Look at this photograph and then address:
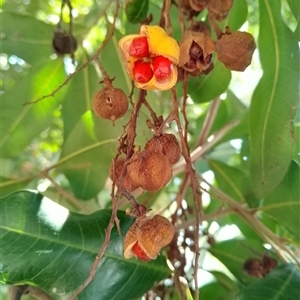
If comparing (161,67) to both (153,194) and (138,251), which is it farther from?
(153,194)

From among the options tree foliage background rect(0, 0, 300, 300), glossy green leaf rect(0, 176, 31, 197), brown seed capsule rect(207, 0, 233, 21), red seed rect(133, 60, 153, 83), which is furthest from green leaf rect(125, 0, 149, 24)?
glossy green leaf rect(0, 176, 31, 197)

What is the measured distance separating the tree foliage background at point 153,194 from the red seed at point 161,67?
0.07 m

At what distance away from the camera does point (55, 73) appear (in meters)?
0.98

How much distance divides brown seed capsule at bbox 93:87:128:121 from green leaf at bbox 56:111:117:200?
0.21 metres

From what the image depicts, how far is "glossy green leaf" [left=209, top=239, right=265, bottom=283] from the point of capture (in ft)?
2.99

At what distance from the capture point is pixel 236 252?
3.07 ft

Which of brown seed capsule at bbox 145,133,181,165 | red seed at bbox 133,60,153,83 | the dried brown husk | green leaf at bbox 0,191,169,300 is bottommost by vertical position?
green leaf at bbox 0,191,169,300

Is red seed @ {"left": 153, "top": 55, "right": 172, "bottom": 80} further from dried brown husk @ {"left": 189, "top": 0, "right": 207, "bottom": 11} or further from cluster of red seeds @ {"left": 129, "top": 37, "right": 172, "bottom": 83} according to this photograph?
dried brown husk @ {"left": 189, "top": 0, "right": 207, "bottom": 11}

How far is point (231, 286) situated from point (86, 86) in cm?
43

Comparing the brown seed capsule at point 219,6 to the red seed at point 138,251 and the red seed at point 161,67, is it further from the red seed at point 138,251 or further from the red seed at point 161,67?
the red seed at point 138,251

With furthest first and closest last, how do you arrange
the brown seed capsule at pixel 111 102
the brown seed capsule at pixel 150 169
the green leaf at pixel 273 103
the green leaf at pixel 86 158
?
the green leaf at pixel 86 158 < the green leaf at pixel 273 103 < the brown seed capsule at pixel 111 102 < the brown seed capsule at pixel 150 169

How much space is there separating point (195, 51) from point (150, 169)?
0.15 meters

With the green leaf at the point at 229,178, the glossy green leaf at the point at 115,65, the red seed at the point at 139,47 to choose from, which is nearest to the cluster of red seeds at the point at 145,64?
the red seed at the point at 139,47

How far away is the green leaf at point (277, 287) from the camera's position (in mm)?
676
